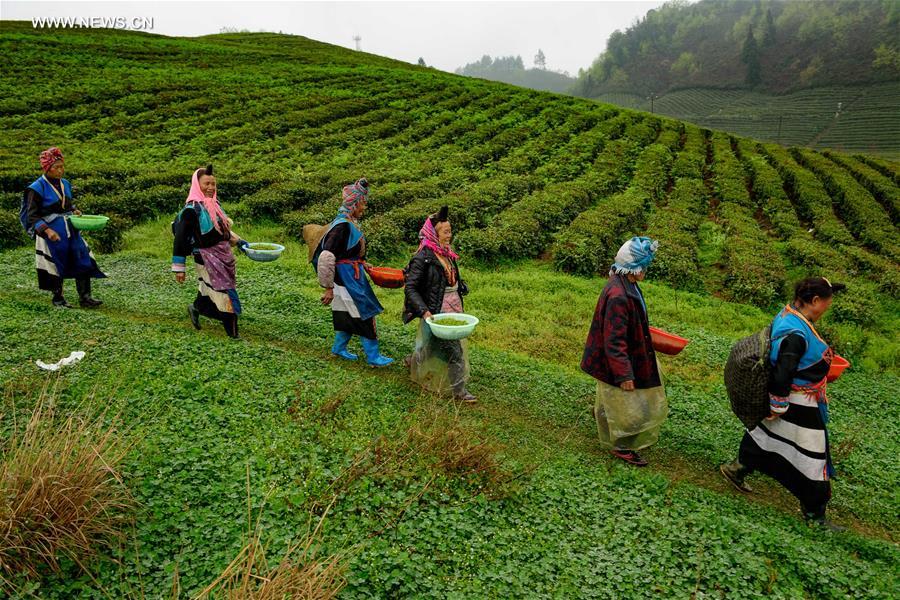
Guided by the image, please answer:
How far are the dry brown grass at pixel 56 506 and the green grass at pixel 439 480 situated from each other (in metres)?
0.14

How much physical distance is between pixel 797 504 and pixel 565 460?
80.3 inches

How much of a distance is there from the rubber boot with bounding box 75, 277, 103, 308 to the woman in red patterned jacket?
21.7 feet

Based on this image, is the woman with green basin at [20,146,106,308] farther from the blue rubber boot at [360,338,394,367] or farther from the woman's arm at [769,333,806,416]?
the woman's arm at [769,333,806,416]

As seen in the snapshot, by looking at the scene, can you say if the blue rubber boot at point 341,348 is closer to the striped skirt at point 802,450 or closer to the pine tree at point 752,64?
the striped skirt at point 802,450

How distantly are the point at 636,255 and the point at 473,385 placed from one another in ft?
8.42

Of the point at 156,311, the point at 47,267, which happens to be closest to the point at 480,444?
the point at 156,311

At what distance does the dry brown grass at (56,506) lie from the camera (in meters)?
3.09

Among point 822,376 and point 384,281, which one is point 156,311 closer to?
point 384,281

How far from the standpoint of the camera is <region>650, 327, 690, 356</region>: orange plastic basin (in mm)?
5266

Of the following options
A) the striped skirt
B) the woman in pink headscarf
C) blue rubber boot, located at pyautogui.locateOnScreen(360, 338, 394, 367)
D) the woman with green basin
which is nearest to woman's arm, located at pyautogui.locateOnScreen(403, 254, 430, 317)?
blue rubber boot, located at pyautogui.locateOnScreen(360, 338, 394, 367)

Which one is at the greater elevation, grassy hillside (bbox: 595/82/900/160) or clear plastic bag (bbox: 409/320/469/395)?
grassy hillside (bbox: 595/82/900/160)

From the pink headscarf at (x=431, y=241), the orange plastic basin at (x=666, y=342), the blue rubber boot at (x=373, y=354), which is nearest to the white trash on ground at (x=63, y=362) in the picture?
the blue rubber boot at (x=373, y=354)

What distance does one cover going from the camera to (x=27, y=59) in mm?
29250

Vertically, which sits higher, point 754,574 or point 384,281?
point 384,281
